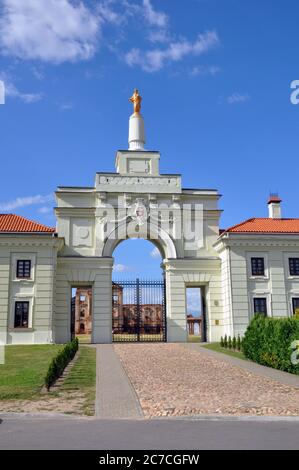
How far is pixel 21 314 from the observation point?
32688mm

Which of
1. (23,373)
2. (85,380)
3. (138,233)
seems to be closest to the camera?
(85,380)

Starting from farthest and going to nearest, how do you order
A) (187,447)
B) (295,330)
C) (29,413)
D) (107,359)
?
(107,359) → (295,330) → (29,413) → (187,447)

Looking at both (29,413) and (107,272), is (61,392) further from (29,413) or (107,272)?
(107,272)

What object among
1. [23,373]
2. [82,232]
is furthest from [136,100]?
[23,373]

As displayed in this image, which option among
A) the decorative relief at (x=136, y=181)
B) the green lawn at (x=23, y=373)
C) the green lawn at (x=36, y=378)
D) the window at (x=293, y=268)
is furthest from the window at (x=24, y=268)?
the window at (x=293, y=268)

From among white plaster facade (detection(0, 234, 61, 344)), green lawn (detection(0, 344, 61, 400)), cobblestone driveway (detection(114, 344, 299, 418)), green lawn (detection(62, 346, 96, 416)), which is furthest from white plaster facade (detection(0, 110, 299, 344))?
cobblestone driveway (detection(114, 344, 299, 418))

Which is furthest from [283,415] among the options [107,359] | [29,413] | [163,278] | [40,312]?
[163,278]

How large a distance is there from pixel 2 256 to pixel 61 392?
20559mm

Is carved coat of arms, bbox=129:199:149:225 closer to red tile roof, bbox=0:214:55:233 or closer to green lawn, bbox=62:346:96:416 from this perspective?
red tile roof, bbox=0:214:55:233

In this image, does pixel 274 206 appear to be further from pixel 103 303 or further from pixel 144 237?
pixel 103 303

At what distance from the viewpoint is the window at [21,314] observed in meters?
32.6

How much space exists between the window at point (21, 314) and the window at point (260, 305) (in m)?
15.4

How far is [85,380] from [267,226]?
23924 mm
